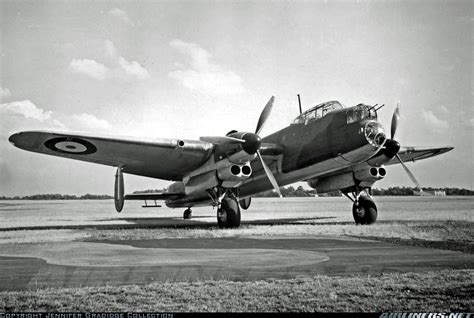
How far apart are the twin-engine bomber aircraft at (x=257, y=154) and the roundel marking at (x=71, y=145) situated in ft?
0.10

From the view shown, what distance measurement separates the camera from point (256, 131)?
14898 millimetres

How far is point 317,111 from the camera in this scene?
1505cm

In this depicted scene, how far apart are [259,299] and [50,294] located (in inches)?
103

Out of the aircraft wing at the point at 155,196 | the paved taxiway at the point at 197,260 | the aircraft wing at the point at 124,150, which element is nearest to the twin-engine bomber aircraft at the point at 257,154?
the aircraft wing at the point at 124,150

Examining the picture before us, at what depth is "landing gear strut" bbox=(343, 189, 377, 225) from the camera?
53.6ft

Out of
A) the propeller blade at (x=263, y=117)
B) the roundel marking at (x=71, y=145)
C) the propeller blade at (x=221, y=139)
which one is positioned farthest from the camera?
the propeller blade at (x=263, y=117)

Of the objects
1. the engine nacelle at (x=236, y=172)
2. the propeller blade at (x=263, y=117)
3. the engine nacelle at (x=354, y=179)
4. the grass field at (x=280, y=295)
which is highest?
the propeller blade at (x=263, y=117)

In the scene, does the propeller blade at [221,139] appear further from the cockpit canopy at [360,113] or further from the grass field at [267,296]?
the grass field at [267,296]

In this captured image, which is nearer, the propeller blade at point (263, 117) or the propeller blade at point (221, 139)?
the propeller blade at point (221, 139)

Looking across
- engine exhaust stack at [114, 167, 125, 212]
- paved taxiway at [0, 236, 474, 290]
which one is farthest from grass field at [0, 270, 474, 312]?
engine exhaust stack at [114, 167, 125, 212]

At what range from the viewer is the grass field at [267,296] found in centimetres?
462

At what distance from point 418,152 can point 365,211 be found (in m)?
4.88

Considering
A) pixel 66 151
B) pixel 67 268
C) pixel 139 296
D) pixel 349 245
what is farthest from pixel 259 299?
pixel 66 151

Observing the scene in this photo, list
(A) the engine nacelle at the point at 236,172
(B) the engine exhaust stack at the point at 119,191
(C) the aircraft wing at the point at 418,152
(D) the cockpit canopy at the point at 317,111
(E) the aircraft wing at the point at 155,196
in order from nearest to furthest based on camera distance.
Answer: (A) the engine nacelle at the point at 236,172
(D) the cockpit canopy at the point at 317,111
(B) the engine exhaust stack at the point at 119,191
(C) the aircraft wing at the point at 418,152
(E) the aircraft wing at the point at 155,196
